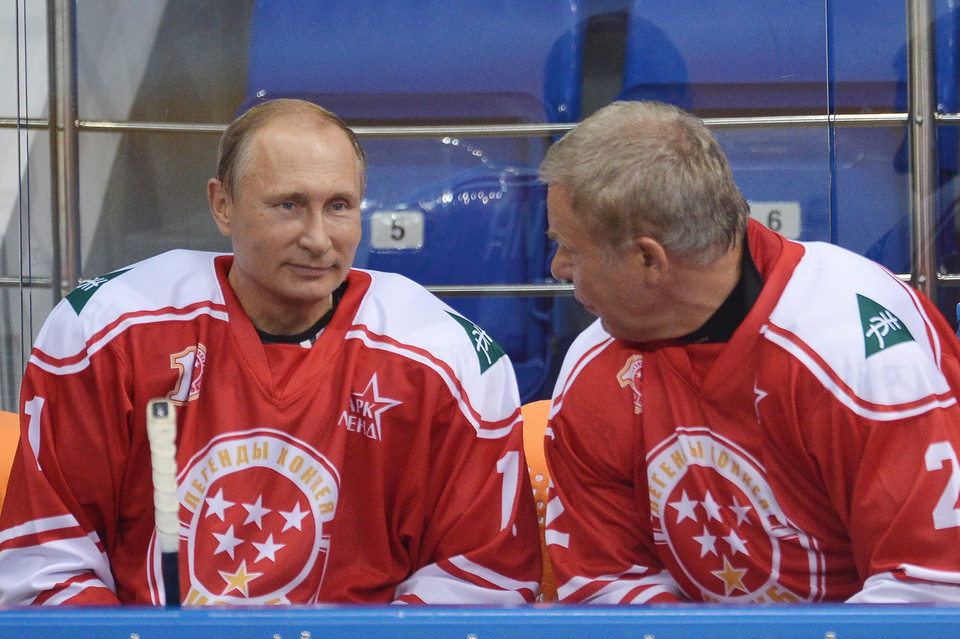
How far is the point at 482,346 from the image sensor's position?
1.34 meters

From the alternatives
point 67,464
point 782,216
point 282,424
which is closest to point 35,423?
point 67,464

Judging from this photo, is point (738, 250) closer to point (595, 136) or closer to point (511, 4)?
point (595, 136)

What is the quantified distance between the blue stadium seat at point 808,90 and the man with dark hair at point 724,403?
0.55 metres

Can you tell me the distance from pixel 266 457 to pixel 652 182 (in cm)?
Answer: 55

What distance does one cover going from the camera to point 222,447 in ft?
4.12

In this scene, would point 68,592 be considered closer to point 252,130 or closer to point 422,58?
point 252,130

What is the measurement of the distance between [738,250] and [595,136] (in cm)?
20

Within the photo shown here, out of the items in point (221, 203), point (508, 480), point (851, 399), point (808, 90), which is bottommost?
point (508, 480)

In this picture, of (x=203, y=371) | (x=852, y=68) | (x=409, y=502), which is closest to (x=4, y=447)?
(x=203, y=371)

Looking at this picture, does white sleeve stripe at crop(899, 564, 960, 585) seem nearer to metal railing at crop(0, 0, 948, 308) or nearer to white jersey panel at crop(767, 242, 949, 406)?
white jersey panel at crop(767, 242, 949, 406)

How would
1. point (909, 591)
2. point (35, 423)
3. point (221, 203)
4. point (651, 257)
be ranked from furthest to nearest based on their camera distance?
1. point (221, 203)
2. point (35, 423)
3. point (651, 257)
4. point (909, 591)

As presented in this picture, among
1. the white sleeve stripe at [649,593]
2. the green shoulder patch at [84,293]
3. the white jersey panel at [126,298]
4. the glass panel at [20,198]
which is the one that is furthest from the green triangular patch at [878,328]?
the glass panel at [20,198]

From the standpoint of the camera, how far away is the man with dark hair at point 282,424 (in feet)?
4.08

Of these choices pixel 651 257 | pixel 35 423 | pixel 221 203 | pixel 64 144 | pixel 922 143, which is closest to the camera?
pixel 651 257
